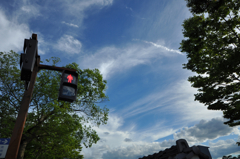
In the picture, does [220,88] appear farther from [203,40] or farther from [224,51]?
[203,40]

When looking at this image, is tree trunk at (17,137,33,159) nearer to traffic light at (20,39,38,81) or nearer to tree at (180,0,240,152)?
traffic light at (20,39,38,81)

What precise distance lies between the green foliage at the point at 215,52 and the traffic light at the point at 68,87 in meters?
12.6

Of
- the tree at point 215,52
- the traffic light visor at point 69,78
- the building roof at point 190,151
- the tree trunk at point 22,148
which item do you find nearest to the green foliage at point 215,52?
the tree at point 215,52

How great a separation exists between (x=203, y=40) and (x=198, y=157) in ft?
38.2

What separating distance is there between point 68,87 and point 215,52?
14.6 m

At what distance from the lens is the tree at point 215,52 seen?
12094 millimetres

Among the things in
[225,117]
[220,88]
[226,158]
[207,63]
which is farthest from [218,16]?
[226,158]

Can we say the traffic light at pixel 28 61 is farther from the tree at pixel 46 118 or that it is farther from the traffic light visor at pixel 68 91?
the tree at pixel 46 118

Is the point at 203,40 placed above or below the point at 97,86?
above

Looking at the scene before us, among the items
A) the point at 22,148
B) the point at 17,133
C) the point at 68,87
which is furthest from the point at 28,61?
the point at 22,148

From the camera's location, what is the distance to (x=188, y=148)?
20.9 ft

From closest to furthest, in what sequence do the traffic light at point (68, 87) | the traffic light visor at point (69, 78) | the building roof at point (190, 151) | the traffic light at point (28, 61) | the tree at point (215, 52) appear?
the traffic light at point (28, 61) < the traffic light at point (68, 87) < the traffic light visor at point (69, 78) < the building roof at point (190, 151) < the tree at point (215, 52)

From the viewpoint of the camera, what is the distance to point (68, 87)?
147 inches

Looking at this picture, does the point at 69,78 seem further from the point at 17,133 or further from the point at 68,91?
the point at 17,133
